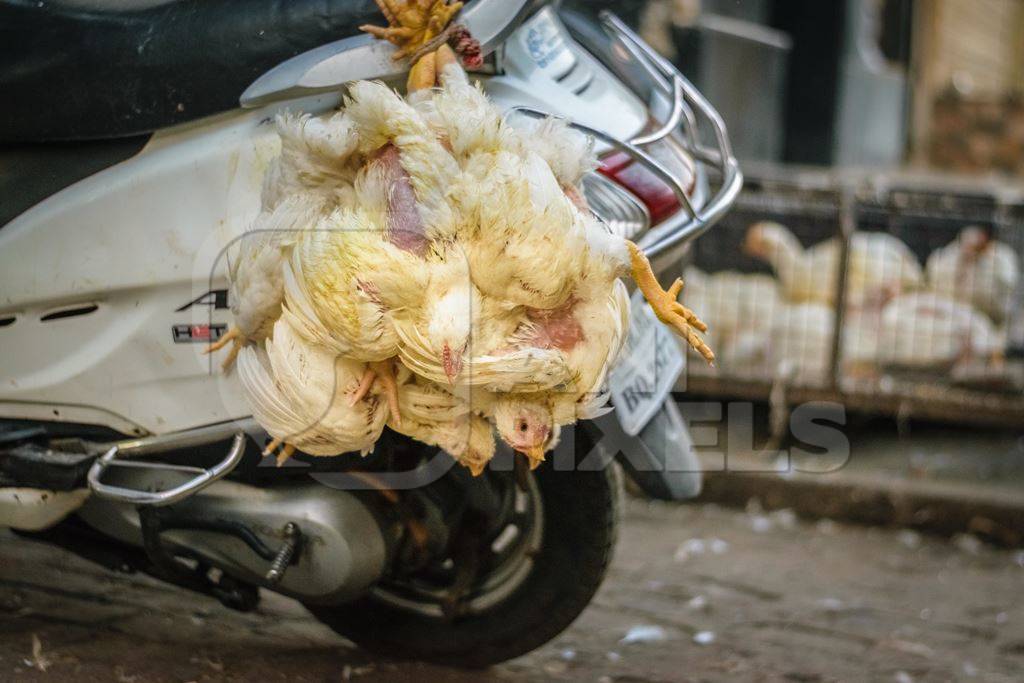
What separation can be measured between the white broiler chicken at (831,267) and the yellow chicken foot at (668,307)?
10.5ft

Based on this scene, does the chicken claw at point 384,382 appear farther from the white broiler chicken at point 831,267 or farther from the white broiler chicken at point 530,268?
the white broiler chicken at point 831,267

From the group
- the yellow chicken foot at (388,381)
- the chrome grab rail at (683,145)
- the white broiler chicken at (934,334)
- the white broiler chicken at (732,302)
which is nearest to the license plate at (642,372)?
the chrome grab rail at (683,145)

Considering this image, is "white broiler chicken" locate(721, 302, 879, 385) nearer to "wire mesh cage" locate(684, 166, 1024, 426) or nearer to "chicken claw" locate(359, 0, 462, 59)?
"wire mesh cage" locate(684, 166, 1024, 426)

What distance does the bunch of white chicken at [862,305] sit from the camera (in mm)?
5207

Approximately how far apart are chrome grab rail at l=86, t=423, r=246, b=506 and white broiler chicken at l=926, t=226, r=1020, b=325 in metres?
3.77

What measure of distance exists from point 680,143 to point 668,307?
2.65 feet

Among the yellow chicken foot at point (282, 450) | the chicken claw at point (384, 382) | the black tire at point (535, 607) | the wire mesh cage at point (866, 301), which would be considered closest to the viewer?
the chicken claw at point (384, 382)

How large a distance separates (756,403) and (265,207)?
366 centimetres

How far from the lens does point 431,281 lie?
210 cm

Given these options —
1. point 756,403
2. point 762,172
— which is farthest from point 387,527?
point 762,172

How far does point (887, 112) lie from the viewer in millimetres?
13055

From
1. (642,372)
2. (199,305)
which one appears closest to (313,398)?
(199,305)

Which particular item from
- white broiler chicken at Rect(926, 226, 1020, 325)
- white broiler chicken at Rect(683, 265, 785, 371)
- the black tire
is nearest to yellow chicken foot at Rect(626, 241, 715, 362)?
the black tire

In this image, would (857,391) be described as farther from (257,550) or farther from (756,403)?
(257,550)
